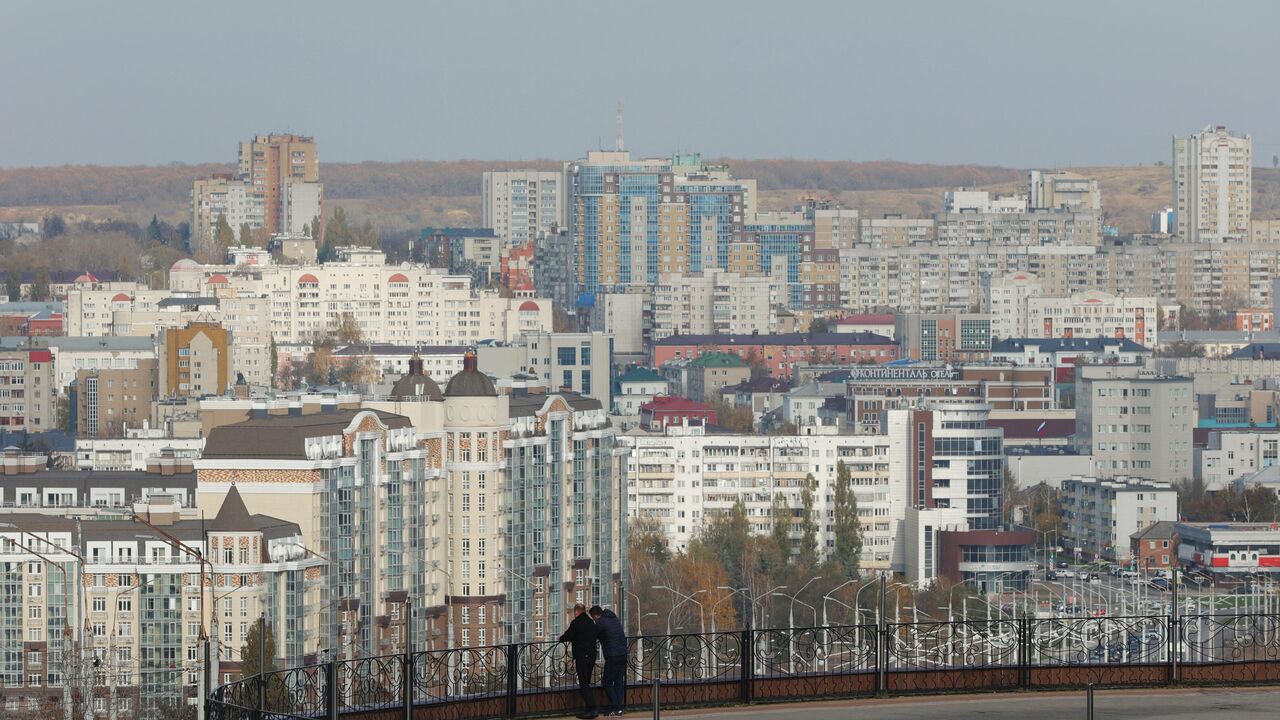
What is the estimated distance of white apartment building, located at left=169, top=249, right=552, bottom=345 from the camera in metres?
88.3

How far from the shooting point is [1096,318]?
307ft

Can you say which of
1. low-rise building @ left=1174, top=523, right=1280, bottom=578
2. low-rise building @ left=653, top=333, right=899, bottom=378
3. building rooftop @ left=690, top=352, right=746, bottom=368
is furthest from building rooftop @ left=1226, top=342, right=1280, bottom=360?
low-rise building @ left=1174, top=523, right=1280, bottom=578

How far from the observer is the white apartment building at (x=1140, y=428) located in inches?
2306

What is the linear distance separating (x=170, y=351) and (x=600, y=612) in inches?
2152

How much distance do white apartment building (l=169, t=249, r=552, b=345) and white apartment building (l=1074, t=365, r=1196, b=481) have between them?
97.7 ft

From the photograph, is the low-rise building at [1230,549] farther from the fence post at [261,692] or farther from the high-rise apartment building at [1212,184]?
the high-rise apartment building at [1212,184]

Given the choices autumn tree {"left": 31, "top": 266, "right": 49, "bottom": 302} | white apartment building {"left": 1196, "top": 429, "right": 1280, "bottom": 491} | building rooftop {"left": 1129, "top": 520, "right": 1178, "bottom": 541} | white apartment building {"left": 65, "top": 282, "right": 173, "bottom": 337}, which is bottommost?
building rooftop {"left": 1129, "top": 520, "right": 1178, "bottom": 541}

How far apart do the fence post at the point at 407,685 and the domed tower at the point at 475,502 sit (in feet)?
65.4

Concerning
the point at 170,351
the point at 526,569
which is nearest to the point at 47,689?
the point at 526,569

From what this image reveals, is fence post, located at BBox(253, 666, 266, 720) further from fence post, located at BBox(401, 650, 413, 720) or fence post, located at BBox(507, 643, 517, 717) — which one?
fence post, located at BBox(507, 643, 517, 717)

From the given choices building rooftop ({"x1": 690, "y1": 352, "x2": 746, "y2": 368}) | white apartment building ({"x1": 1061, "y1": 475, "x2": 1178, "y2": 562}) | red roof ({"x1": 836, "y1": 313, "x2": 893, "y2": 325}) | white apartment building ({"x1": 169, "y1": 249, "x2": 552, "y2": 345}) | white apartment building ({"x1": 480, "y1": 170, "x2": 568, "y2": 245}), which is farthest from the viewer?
white apartment building ({"x1": 480, "y1": 170, "x2": 568, "y2": 245})

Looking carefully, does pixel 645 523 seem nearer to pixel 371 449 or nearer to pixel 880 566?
pixel 880 566

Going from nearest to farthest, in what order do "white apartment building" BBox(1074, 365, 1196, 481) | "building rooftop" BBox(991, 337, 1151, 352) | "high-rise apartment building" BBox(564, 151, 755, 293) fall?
"white apartment building" BBox(1074, 365, 1196, 481) < "building rooftop" BBox(991, 337, 1151, 352) < "high-rise apartment building" BBox(564, 151, 755, 293)

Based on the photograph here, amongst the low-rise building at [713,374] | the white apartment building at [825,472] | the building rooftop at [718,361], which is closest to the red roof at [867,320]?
the building rooftop at [718,361]
